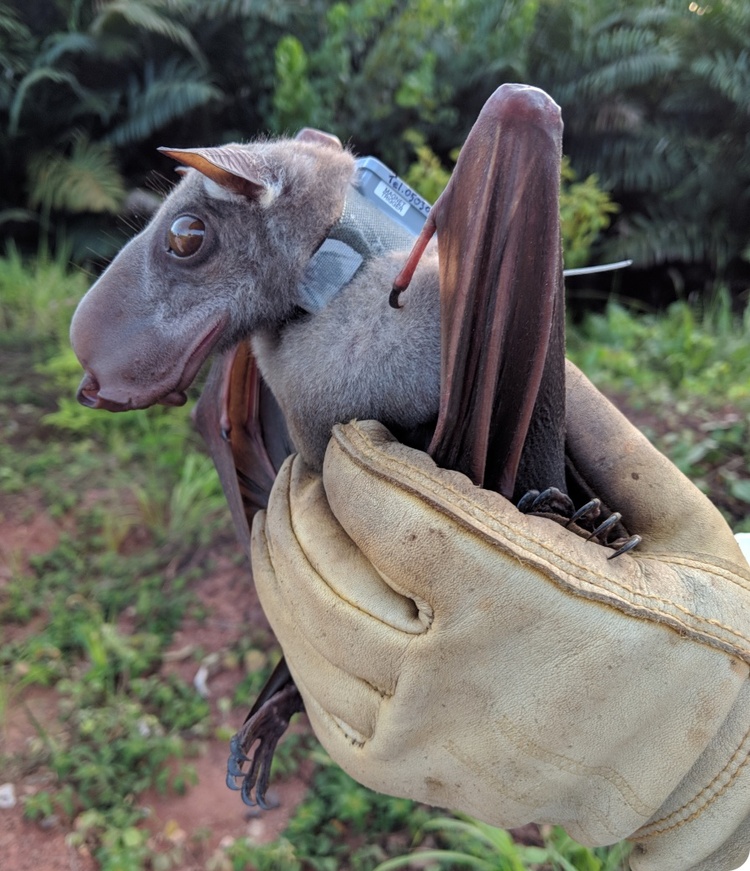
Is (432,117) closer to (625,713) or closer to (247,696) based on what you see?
(247,696)

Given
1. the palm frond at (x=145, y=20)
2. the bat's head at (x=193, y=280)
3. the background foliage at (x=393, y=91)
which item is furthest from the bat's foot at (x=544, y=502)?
the palm frond at (x=145, y=20)

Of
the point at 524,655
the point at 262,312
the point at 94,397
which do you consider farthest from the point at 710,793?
the point at 94,397

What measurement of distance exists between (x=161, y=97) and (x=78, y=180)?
0.67m

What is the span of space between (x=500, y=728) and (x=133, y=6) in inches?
164

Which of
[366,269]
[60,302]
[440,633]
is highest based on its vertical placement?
[366,269]

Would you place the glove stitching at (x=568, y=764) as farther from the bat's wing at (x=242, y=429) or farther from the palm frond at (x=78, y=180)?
the palm frond at (x=78, y=180)

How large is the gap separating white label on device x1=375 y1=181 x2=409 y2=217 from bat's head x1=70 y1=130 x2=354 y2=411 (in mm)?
79

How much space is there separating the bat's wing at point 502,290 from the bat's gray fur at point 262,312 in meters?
0.08

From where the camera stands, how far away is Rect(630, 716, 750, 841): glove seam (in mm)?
782

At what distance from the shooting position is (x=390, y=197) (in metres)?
0.95

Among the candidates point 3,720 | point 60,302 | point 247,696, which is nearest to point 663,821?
point 247,696

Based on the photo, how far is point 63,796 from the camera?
151 cm

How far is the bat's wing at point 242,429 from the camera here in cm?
115

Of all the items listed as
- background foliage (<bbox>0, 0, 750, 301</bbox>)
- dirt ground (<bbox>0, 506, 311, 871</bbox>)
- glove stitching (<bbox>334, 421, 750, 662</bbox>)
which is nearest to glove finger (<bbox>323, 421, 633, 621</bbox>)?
Answer: glove stitching (<bbox>334, 421, 750, 662</bbox>)
